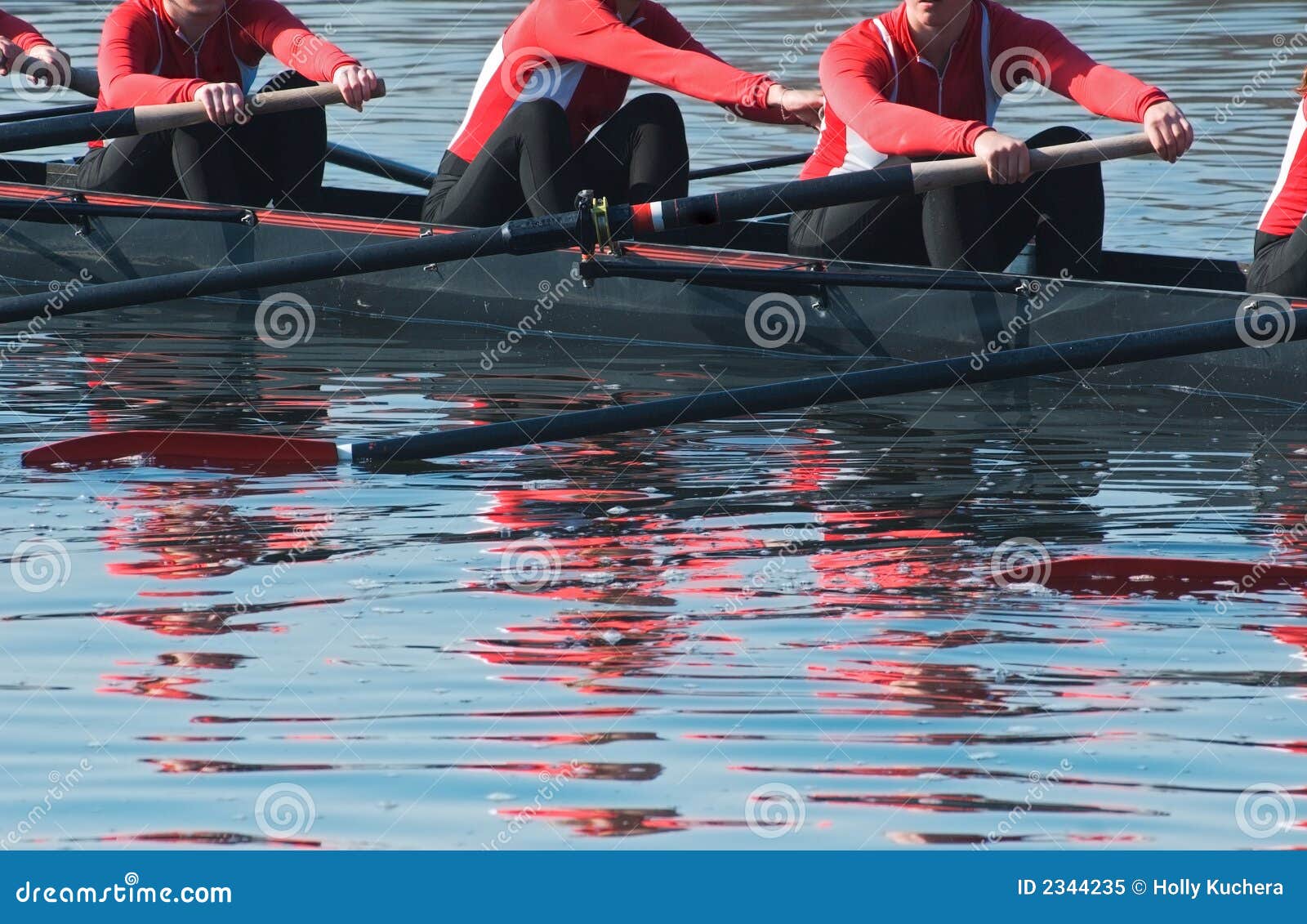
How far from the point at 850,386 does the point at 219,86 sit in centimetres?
325

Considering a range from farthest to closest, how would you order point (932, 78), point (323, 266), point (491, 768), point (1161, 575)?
point (932, 78) → point (323, 266) → point (1161, 575) → point (491, 768)

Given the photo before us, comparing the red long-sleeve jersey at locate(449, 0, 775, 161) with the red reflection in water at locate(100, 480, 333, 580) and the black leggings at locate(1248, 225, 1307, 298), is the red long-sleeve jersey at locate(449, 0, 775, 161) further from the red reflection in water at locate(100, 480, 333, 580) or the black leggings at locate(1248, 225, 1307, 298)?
the red reflection in water at locate(100, 480, 333, 580)

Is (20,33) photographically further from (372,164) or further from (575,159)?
(575,159)

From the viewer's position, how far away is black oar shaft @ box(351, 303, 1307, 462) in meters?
4.94

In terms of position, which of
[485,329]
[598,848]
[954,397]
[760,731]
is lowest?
[598,848]

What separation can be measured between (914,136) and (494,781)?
10.5ft

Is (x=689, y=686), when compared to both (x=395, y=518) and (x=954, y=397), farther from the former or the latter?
(x=954, y=397)

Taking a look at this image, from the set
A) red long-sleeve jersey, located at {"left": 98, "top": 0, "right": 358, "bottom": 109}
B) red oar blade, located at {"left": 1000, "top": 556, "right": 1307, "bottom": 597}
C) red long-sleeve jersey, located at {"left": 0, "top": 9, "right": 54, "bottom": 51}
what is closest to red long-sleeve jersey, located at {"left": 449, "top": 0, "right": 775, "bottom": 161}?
red long-sleeve jersey, located at {"left": 98, "top": 0, "right": 358, "bottom": 109}

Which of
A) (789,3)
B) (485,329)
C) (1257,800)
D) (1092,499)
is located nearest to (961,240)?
(1092,499)

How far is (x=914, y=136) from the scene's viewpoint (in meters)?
6.09

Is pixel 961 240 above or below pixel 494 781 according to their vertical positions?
above

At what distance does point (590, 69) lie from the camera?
7051 mm

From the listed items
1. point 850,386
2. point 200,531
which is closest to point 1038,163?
point 850,386

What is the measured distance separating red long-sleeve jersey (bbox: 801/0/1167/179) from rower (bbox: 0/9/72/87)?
13.0ft
